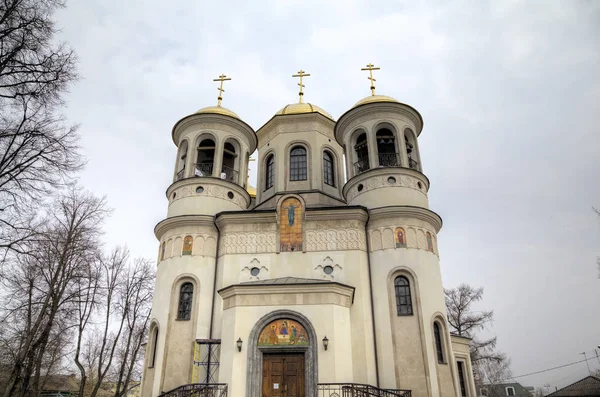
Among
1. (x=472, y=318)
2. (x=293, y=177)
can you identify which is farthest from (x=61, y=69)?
(x=472, y=318)

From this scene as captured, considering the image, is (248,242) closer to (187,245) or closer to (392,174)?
(187,245)

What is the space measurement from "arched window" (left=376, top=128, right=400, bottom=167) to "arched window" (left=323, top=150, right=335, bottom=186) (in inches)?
106

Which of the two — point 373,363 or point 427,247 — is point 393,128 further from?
point 373,363

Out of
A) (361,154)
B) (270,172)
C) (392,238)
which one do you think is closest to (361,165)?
(361,154)

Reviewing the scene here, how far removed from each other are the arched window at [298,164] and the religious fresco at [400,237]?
18.2 feet

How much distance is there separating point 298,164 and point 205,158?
14.4 ft

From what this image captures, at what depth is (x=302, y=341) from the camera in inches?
536

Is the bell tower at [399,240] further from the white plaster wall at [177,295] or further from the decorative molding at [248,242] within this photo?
the white plaster wall at [177,295]

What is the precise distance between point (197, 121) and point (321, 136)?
5992 millimetres

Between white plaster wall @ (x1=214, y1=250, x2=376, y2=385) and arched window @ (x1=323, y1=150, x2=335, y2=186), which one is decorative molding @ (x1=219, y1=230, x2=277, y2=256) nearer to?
white plaster wall @ (x1=214, y1=250, x2=376, y2=385)

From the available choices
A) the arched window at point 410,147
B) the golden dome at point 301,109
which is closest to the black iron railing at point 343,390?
the arched window at point 410,147

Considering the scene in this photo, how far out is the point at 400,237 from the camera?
53.3 ft

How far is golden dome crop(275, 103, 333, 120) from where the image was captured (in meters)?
21.7

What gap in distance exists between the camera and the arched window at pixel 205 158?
19.5 metres
